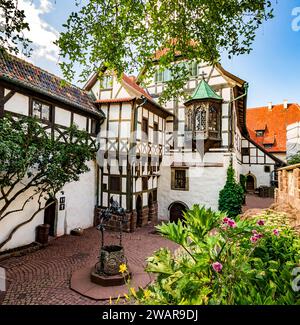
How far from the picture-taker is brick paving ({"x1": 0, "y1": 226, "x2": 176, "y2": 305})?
217 inches

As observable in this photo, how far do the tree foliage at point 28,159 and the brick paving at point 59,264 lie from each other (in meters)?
1.51

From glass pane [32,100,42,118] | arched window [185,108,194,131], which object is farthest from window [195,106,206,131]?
glass pane [32,100,42,118]

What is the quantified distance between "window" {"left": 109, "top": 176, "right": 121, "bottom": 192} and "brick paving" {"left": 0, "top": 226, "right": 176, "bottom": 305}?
237 centimetres

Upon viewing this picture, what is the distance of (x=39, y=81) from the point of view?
9.37 meters

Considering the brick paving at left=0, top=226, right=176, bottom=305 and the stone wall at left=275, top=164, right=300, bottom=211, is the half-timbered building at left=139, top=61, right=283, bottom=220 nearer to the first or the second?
the brick paving at left=0, top=226, right=176, bottom=305

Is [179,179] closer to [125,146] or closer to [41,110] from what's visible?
[125,146]

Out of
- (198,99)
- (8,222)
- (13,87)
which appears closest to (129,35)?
(13,87)

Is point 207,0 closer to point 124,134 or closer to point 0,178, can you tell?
point 0,178

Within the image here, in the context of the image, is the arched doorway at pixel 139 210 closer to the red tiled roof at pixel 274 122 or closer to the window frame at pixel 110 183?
the window frame at pixel 110 183

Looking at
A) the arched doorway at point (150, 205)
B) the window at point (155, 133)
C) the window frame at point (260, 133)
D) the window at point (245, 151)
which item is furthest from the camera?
the window frame at point (260, 133)

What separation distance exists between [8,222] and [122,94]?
26.4 feet

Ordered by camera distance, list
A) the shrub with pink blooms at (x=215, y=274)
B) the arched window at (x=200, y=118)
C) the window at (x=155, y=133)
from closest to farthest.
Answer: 1. the shrub with pink blooms at (x=215, y=274)
2. the arched window at (x=200, y=118)
3. the window at (x=155, y=133)

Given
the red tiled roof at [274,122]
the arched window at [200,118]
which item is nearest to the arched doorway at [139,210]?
the arched window at [200,118]

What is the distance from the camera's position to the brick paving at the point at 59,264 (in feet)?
18.1
